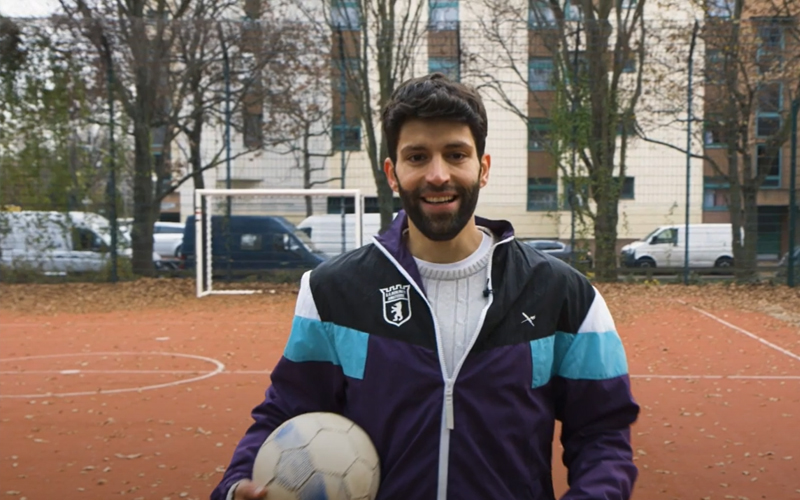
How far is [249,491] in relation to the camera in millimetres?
1857

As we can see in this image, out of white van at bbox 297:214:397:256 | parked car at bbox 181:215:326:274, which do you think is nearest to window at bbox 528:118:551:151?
white van at bbox 297:214:397:256

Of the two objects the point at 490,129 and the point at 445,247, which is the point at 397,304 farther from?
the point at 490,129

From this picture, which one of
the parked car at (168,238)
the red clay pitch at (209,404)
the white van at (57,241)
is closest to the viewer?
the red clay pitch at (209,404)

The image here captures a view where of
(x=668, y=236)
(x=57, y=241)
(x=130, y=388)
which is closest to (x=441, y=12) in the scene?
(x=668, y=236)

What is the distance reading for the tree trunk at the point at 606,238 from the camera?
14.9 m

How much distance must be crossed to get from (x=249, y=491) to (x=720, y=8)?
52.2ft

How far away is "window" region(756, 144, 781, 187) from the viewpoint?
48.1ft

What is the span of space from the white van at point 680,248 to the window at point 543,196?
1.56 meters

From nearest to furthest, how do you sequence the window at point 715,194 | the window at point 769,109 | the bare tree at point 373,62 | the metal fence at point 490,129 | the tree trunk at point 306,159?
1. the metal fence at point 490,129
2. the window at point 769,109
3. the window at point 715,194
4. the tree trunk at point 306,159
5. the bare tree at point 373,62

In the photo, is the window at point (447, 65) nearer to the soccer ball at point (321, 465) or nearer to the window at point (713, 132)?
the window at point (713, 132)

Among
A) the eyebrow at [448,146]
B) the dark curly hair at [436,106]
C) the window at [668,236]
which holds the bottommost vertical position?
the window at [668,236]

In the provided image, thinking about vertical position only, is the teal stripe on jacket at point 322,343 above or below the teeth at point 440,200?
below

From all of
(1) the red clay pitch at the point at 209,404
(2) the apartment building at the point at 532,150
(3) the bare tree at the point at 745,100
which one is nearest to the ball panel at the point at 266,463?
(1) the red clay pitch at the point at 209,404

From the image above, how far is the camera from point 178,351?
8.84 m
